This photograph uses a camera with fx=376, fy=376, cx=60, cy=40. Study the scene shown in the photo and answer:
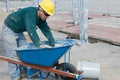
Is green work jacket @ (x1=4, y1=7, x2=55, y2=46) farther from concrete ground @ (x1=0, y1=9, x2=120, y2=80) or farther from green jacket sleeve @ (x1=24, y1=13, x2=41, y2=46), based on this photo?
concrete ground @ (x1=0, y1=9, x2=120, y2=80)

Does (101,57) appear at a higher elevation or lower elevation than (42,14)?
lower

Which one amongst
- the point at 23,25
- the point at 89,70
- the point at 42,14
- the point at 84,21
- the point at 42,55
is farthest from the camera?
the point at 84,21

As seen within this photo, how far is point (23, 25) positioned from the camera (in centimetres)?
656

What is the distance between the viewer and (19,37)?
22.8 ft

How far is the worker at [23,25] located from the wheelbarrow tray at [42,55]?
0.63ft

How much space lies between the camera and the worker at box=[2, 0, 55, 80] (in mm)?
6215

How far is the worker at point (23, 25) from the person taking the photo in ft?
20.4

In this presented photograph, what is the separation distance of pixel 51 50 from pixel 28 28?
0.53 metres

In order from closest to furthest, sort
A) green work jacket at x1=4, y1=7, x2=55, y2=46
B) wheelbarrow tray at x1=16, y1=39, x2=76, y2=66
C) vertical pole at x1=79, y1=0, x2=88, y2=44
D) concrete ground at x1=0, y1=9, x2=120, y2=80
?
wheelbarrow tray at x1=16, y1=39, x2=76, y2=66, green work jacket at x1=4, y1=7, x2=55, y2=46, concrete ground at x1=0, y1=9, x2=120, y2=80, vertical pole at x1=79, y1=0, x2=88, y2=44

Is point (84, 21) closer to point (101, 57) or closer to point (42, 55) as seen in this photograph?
point (101, 57)

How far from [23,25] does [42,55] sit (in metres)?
0.75

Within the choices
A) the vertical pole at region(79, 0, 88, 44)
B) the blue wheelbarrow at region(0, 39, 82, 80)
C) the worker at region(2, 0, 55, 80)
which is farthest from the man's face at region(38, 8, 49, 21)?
the vertical pole at region(79, 0, 88, 44)

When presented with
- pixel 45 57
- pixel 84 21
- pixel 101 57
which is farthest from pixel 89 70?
pixel 84 21

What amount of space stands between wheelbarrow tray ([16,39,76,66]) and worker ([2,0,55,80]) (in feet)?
0.63
